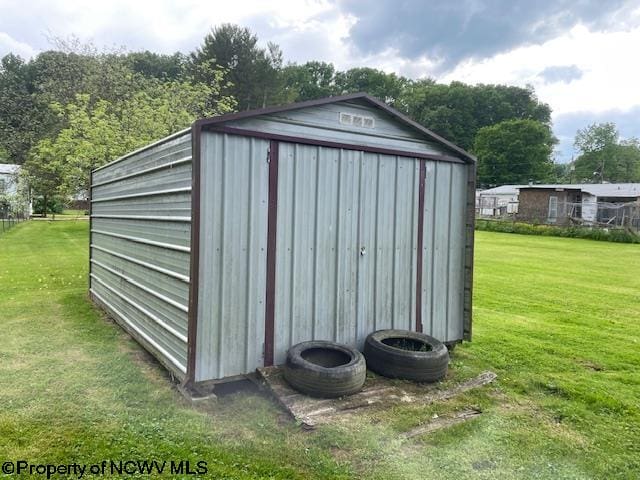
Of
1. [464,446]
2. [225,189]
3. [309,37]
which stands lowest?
[464,446]

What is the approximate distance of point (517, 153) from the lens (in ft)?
163

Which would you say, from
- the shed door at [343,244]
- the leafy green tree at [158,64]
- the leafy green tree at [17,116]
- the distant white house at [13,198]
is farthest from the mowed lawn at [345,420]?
the leafy green tree at [158,64]

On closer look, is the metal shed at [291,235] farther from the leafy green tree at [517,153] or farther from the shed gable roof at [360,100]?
the leafy green tree at [517,153]

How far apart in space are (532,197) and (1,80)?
47049 millimetres

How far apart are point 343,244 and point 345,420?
63.9 inches

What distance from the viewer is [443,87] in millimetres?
58969

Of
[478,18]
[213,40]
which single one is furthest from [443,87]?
[478,18]

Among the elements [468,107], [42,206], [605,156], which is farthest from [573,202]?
[42,206]

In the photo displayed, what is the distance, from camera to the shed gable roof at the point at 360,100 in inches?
132

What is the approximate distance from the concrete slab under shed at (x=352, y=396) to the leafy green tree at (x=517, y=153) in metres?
51.8

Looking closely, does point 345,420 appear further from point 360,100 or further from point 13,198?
point 13,198

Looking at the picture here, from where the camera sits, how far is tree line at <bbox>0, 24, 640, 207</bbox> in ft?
47.3

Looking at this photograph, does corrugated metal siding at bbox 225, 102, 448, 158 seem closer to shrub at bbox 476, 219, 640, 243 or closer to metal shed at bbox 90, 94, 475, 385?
metal shed at bbox 90, 94, 475, 385

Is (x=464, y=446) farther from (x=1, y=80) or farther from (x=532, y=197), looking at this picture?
(x=1, y=80)
